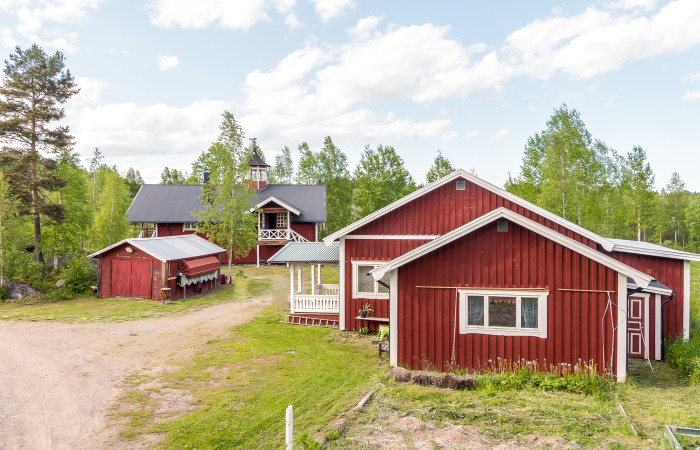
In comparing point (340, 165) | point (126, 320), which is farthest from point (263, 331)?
point (340, 165)

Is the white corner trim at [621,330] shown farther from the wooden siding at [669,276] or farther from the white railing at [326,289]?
the white railing at [326,289]

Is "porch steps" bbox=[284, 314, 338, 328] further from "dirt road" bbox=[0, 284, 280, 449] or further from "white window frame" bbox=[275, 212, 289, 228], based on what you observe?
"white window frame" bbox=[275, 212, 289, 228]

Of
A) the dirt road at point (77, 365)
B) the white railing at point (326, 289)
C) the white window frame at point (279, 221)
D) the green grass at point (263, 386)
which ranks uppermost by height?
the white window frame at point (279, 221)

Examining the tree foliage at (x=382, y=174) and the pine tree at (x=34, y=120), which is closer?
the pine tree at (x=34, y=120)

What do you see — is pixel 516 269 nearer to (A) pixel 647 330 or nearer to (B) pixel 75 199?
(A) pixel 647 330

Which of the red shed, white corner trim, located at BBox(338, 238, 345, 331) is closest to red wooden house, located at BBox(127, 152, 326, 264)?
the red shed

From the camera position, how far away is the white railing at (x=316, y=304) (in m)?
16.1

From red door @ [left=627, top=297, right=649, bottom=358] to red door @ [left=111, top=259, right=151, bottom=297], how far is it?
66.0 ft

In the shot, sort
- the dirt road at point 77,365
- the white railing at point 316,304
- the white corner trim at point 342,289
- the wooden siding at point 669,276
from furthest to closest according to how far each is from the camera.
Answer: the white railing at point 316,304 < the white corner trim at point 342,289 < the wooden siding at point 669,276 < the dirt road at point 77,365

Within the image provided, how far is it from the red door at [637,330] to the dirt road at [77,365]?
12.3 m

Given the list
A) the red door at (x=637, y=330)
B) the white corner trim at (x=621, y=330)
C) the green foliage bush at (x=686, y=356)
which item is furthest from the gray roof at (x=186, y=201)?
the white corner trim at (x=621, y=330)

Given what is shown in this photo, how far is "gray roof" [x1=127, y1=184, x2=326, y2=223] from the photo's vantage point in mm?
36000

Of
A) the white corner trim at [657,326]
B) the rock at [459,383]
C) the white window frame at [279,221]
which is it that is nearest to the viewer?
the rock at [459,383]

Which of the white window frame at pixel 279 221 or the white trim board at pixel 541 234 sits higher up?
the white window frame at pixel 279 221
